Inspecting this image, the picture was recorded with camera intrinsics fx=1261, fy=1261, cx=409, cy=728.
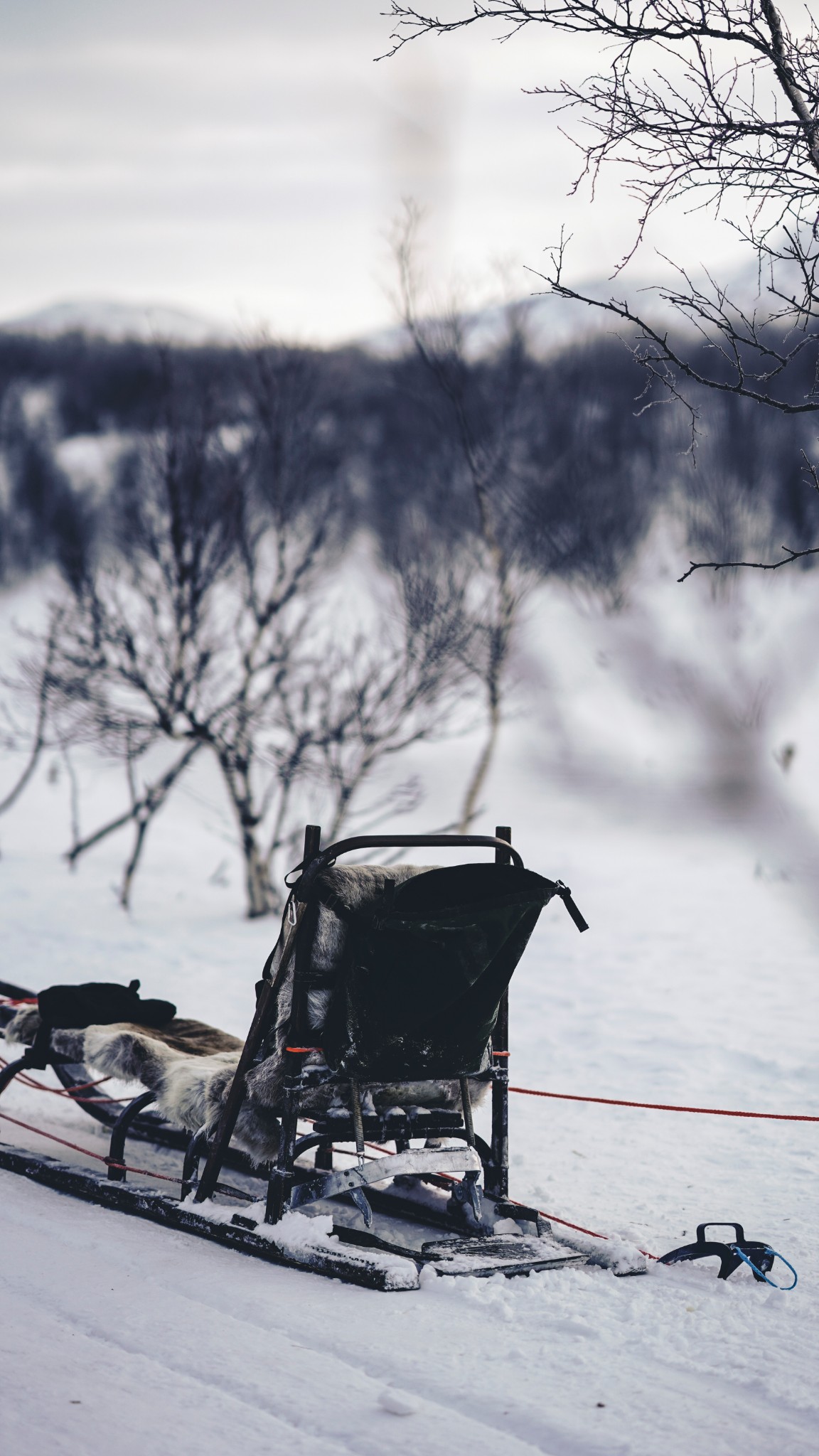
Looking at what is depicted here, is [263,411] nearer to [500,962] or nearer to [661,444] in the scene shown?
[500,962]

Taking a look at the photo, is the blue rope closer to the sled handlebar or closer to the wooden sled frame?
the wooden sled frame

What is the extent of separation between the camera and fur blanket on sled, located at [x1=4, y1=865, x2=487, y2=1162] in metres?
3.95

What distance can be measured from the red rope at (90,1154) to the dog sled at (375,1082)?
7cm

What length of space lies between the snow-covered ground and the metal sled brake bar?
0.25 metres

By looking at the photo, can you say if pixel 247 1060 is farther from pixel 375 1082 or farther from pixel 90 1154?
pixel 90 1154

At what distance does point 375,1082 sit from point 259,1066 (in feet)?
1.29

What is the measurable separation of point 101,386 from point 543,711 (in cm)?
3156

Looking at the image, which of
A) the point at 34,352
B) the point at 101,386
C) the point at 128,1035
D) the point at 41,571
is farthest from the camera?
the point at 34,352

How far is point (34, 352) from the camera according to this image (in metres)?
35.9

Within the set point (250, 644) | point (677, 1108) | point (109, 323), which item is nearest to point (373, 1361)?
point (677, 1108)

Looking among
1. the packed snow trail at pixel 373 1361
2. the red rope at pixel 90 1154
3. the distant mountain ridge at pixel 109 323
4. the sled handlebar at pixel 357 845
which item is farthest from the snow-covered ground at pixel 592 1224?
the distant mountain ridge at pixel 109 323

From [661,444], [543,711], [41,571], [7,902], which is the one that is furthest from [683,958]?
[41,571]

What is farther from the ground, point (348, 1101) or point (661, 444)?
point (661, 444)

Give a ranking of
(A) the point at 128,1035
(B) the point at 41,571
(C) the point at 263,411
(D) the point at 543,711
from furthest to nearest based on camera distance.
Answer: (B) the point at 41,571 → (C) the point at 263,411 → (A) the point at 128,1035 → (D) the point at 543,711
